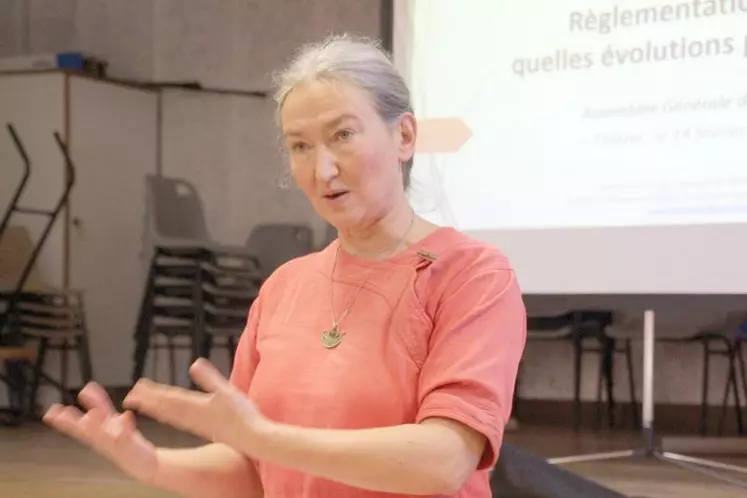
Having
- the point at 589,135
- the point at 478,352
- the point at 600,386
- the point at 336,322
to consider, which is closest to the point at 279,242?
the point at 600,386

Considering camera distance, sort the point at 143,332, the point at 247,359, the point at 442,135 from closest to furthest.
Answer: the point at 247,359
the point at 442,135
the point at 143,332

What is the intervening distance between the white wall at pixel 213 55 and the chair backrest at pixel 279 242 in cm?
30

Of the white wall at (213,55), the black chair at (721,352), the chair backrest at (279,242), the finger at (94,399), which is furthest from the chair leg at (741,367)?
the finger at (94,399)

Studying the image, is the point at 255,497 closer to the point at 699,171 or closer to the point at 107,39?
the point at 699,171

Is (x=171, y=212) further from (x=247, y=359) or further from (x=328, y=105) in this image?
(x=328, y=105)

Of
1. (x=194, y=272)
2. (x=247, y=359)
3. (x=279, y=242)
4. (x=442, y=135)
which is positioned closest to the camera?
(x=247, y=359)

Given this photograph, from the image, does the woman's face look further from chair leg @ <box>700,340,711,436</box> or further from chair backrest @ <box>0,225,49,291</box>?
chair backrest @ <box>0,225,49,291</box>

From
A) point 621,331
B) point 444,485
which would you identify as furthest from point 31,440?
point 444,485

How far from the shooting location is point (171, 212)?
16.6 feet

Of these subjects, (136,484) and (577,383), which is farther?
(577,383)

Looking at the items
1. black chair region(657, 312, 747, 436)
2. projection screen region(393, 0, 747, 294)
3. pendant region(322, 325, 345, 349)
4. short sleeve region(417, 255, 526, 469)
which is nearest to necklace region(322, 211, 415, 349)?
pendant region(322, 325, 345, 349)

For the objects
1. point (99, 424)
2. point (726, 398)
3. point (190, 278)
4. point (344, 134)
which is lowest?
point (726, 398)

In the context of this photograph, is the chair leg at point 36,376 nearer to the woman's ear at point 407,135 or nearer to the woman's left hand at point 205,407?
the woman's ear at point 407,135

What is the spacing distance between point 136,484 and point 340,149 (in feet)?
6.78
